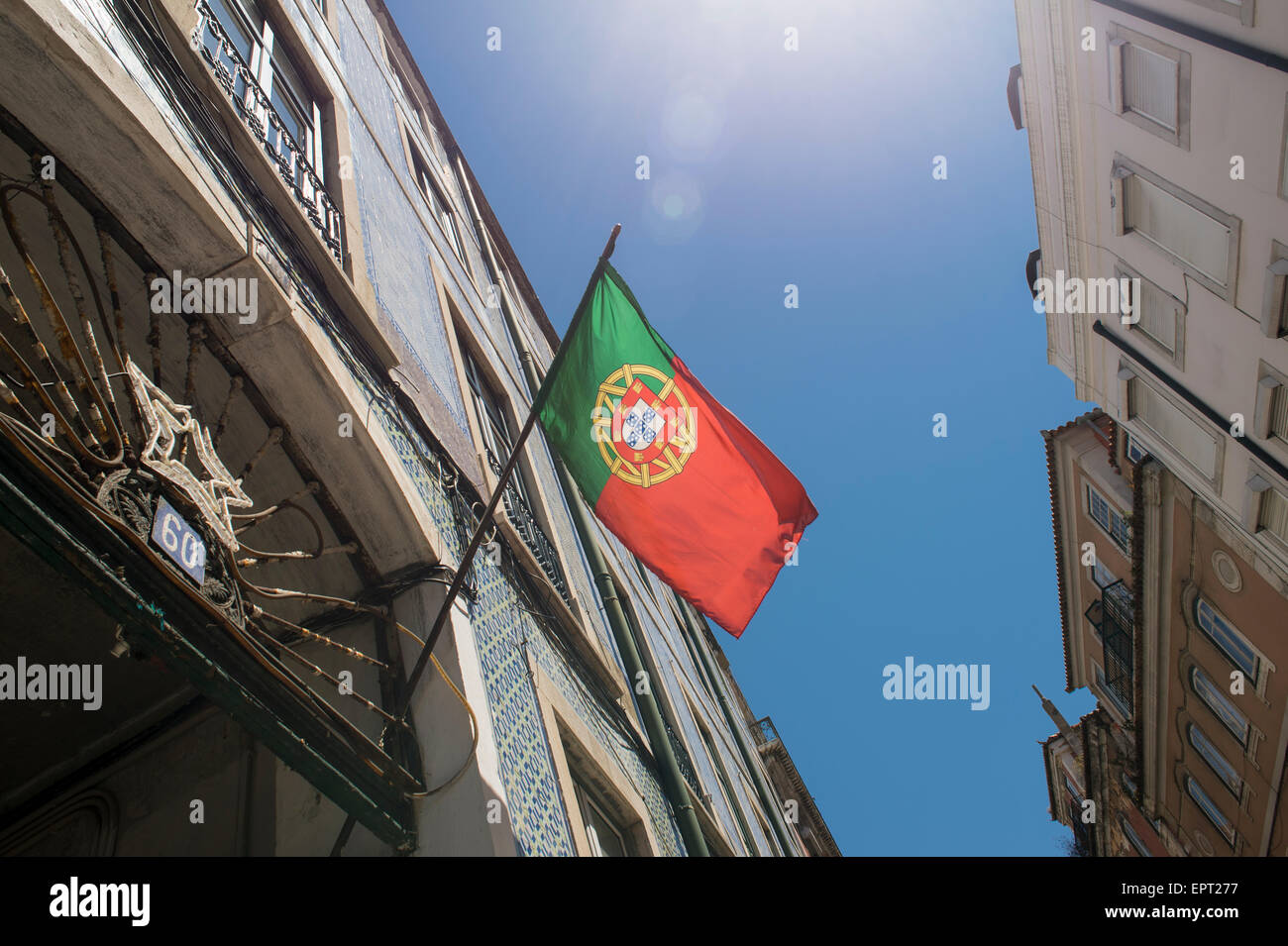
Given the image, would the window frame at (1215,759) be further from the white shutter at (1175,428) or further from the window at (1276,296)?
the window at (1276,296)

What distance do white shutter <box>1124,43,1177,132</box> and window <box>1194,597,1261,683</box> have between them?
9.60m

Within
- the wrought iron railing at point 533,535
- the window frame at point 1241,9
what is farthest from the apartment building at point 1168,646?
the wrought iron railing at point 533,535

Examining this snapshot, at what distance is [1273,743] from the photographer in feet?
52.0

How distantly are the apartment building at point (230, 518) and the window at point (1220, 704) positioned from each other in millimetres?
15164

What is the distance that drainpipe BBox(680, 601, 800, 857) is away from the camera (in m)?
17.6

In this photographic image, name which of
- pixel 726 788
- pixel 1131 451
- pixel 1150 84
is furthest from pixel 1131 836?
pixel 1150 84

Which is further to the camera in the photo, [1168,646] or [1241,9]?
[1168,646]

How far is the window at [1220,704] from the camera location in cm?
1692

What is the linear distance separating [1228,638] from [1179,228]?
8622 millimetres

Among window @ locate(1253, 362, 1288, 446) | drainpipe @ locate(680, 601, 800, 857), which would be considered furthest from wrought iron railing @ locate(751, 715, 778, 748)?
window @ locate(1253, 362, 1288, 446)

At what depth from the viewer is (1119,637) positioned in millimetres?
21656

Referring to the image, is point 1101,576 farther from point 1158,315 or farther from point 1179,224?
point 1179,224
